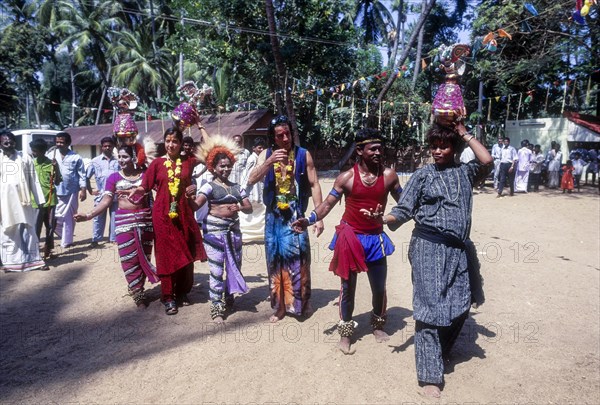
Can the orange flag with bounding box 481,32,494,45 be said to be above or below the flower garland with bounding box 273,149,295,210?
above

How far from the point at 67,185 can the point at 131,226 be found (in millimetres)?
3541

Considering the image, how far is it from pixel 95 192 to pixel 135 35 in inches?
1207

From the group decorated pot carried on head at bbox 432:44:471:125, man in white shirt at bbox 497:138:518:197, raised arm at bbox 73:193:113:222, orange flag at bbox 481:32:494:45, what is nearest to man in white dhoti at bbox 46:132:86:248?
raised arm at bbox 73:193:113:222

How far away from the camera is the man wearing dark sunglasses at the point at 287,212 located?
13.8 ft

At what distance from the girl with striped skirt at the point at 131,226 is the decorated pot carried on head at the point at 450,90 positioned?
3.09 meters

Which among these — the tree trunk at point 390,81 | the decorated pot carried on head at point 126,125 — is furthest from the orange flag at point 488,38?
the decorated pot carried on head at point 126,125

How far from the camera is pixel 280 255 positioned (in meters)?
4.29

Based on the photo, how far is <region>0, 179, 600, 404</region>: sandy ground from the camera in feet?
10.4

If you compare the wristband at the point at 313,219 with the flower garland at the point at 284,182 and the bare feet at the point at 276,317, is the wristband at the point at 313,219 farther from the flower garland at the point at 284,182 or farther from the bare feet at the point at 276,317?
the bare feet at the point at 276,317

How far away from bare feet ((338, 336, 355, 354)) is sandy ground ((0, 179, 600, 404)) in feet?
0.23

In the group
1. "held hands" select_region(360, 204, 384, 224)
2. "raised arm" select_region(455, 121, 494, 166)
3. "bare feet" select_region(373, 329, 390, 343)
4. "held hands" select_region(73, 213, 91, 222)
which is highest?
"raised arm" select_region(455, 121, 494, 166)

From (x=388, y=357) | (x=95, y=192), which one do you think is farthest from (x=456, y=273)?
(x=95, y=192)

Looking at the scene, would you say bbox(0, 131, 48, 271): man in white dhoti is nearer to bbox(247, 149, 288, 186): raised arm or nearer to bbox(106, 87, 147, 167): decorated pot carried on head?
bbox(106, 87, 147, 167): decorated pot carried on head

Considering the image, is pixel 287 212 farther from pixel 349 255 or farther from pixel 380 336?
pixel 380 336
